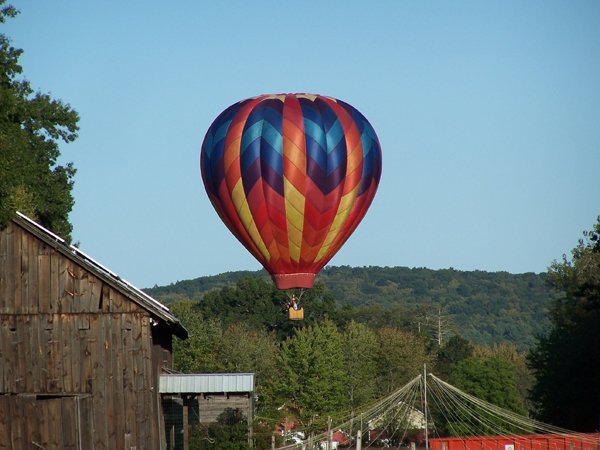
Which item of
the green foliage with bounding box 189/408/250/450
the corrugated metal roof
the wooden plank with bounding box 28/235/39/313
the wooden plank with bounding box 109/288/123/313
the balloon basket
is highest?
the wooden plank with bounding box 28/235/39/313

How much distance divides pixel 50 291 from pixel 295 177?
391 inches

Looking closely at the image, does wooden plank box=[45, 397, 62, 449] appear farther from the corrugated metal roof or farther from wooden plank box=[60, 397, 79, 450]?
the corrugated metal roof

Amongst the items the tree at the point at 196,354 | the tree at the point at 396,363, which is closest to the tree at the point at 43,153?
the tree at the point at 196,354

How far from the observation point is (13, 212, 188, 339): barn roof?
3947cm

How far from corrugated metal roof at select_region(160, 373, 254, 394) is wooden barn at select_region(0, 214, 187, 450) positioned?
1.13 metres

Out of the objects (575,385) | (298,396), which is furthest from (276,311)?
(575,385)

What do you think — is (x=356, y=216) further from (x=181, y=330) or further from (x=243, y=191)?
(x=181, y=330)

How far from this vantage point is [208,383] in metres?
40.7

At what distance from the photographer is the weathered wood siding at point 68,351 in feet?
129

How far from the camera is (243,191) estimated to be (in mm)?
45469

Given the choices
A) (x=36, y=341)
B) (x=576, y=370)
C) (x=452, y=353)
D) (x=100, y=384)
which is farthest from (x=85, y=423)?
(x=452, y=353)

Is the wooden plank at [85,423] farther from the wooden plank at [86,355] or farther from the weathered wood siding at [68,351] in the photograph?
the wooden plank at [86,355]

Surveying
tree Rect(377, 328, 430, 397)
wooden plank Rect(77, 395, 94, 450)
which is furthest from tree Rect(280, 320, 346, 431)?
wooden plank Rect(77, 395, 94, 450)

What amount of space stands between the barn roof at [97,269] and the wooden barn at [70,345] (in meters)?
0.03
